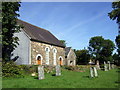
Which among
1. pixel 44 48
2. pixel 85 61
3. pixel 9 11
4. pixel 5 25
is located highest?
pixel 9 11

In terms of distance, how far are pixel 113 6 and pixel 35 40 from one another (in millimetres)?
15665

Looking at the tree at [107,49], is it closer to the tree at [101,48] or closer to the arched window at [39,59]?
the tree at [101,48]

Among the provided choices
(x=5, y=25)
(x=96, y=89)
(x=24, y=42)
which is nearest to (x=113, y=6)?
(x=24, y=42)

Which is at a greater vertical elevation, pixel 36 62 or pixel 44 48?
pixel 44 48

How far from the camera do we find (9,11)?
15.9 metres

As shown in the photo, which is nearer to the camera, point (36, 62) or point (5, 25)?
point (5, 25)

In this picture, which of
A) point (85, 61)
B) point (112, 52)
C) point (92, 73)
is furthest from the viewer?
point (112, 52)

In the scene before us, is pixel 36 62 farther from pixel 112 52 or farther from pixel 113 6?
pixel 112 52

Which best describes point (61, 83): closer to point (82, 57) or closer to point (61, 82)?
point (61, 82)

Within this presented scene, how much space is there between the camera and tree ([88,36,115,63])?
64681mm

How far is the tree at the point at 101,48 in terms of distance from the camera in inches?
2547

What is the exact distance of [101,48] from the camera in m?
67.1

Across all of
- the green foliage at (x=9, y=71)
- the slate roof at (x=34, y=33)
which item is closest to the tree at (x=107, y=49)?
the slate roof at (x=34, y=33)

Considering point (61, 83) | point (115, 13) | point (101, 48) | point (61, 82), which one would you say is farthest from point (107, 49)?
point (61, 83)
